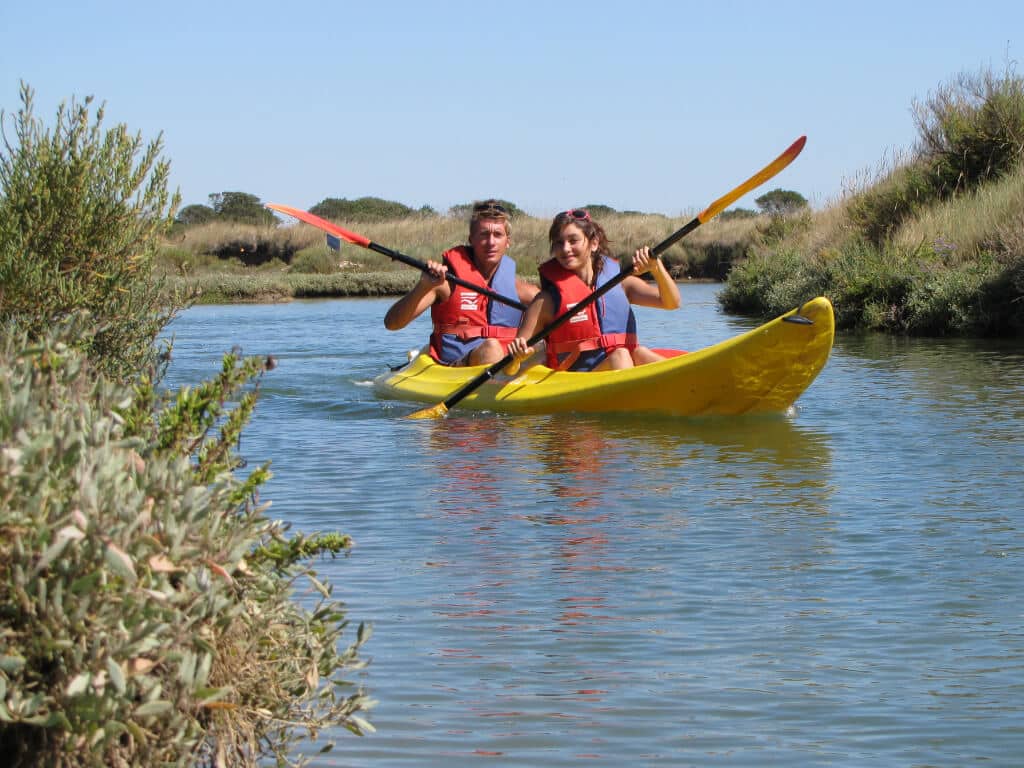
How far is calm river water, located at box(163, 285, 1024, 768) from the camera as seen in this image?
3.26 m

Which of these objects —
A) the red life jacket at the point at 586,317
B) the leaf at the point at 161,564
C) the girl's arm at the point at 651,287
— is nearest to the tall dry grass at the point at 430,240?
the red life jacket at the point at 586,317

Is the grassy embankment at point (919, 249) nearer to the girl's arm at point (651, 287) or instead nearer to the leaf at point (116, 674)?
the girl's arm at point (651, 287)

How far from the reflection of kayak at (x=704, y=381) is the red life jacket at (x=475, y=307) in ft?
2.35

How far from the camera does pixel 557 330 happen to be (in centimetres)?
938

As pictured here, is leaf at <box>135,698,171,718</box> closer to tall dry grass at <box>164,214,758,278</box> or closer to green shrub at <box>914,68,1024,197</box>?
green shrub at <box>914,68,1024,197</box>

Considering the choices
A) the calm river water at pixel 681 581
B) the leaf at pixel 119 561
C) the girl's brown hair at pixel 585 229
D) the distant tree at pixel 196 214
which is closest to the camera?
the leaf at pixel 119 561

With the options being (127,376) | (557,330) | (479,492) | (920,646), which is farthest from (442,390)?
(920,646)

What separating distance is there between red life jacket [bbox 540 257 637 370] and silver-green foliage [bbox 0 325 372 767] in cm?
656

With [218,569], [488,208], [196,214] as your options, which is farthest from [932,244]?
[196,214]

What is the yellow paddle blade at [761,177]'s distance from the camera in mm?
8555

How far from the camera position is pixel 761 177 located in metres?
8.69

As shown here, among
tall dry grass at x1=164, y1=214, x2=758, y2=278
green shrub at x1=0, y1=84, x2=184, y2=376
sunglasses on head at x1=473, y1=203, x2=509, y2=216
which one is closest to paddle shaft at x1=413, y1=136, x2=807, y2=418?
sunglasses on head at x1=473, y1=203, x2=509, y2=216

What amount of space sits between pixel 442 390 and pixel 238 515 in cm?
714

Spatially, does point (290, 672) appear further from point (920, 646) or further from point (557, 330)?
point (557, 330)
